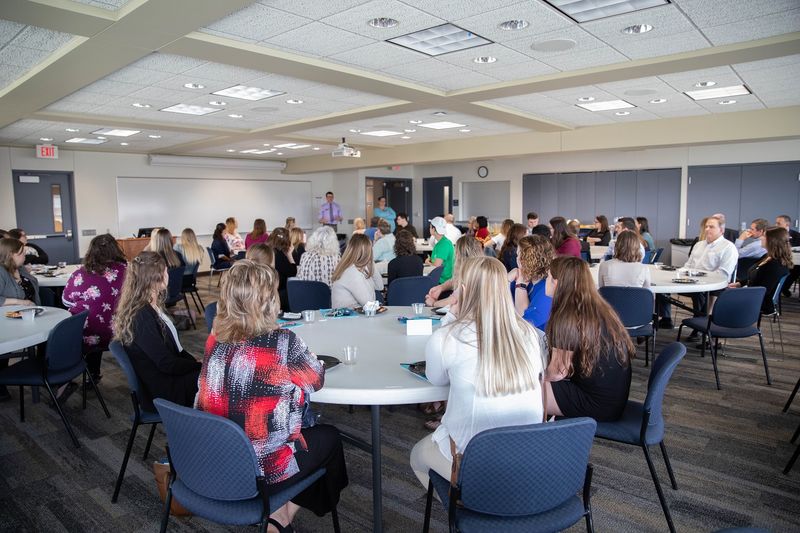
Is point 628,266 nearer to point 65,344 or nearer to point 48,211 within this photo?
point 65,344

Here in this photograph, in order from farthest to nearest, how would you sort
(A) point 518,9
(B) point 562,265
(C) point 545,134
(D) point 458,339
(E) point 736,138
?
1. (C) point 545,134
2. (E) point 736,138
3. (A) point 518,9
4. (B) point 562,265
5. (D) point 458,339

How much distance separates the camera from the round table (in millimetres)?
2217

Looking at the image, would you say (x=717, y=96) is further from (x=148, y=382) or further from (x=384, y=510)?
(x=148, y=382)

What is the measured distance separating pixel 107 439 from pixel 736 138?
8.76 metres

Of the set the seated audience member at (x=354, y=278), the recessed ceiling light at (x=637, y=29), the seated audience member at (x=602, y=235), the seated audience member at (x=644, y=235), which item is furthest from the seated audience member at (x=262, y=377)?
the seated audience member at (x=602, y=235)

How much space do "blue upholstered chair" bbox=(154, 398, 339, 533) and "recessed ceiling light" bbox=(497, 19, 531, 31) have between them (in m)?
3.36

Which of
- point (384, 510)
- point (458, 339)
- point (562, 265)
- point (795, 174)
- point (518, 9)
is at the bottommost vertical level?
point (384, 510)

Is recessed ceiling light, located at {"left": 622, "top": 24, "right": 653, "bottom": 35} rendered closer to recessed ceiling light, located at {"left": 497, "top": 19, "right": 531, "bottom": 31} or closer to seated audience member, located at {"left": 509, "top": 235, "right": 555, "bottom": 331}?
recessed ceiling light, located at {"left": 497, "top": 19, "right": 531, "bottom": 31}

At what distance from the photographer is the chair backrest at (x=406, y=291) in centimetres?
462

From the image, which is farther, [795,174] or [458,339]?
[795,174]

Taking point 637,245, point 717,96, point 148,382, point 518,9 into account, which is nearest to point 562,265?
point 518,9

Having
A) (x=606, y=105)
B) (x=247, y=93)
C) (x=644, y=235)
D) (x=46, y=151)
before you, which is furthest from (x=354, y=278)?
(x=46, y=151)

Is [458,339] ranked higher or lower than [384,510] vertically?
higher

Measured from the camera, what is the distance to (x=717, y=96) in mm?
6621
